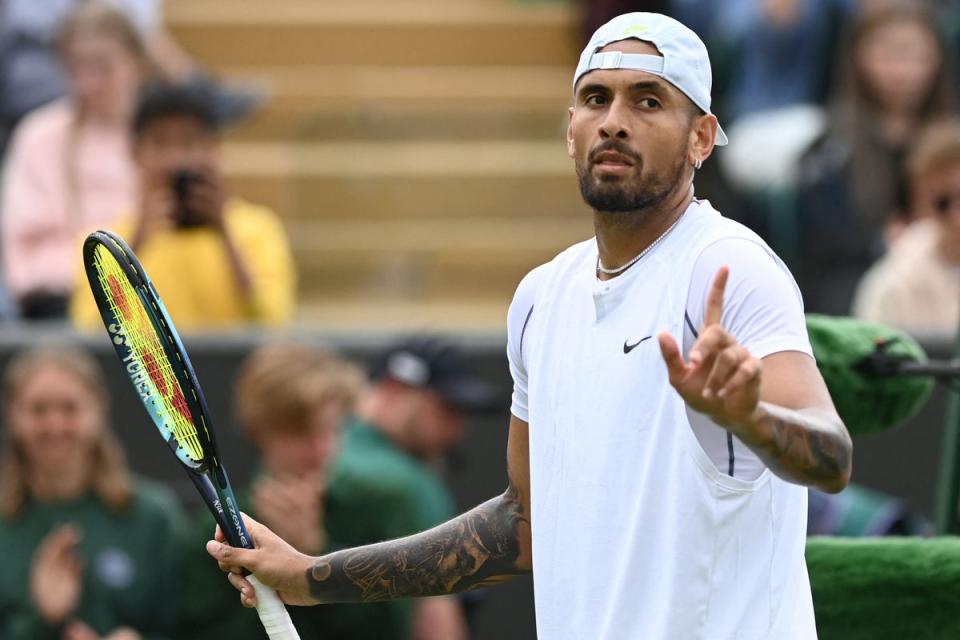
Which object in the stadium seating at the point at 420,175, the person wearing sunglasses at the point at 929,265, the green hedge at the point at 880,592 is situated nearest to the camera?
the green hedge at the point at 880,592

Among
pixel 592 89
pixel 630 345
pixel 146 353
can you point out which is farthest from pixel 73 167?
pixel 630 345

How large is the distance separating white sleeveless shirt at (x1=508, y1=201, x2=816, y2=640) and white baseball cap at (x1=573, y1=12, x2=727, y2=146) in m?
0.21

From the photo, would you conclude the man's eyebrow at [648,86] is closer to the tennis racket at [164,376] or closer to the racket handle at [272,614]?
the tennis racket at [164,376]

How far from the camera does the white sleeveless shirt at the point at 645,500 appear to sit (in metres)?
2.85

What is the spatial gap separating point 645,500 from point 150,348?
41.2 inches

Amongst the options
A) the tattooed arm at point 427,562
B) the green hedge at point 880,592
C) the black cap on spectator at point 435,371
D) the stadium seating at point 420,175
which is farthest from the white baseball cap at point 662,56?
the stadium seating at point 420,175

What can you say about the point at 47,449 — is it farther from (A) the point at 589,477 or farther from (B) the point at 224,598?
(A) the point at 589,477

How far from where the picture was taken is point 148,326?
11.1ft

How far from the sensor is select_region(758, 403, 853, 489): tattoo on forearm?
8.63ft

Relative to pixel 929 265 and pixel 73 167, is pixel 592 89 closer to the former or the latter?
pixel 929 265

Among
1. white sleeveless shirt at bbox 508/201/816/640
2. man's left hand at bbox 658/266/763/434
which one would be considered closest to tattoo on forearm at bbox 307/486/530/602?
white sleeveless shirt at bbox 508/201/816/640

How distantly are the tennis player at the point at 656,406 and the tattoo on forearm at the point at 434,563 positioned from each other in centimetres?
21

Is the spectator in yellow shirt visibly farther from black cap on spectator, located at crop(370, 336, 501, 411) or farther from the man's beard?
the man's beard

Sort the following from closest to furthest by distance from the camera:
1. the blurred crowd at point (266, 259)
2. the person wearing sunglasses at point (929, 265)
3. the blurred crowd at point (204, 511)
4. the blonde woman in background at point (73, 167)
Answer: the blurred crowd at point (204, 511) → the blurred crowd at point (266, 259) → the person wearing sunglasses at point (929, 265) → the blonde woman in background at point (73, 167)
